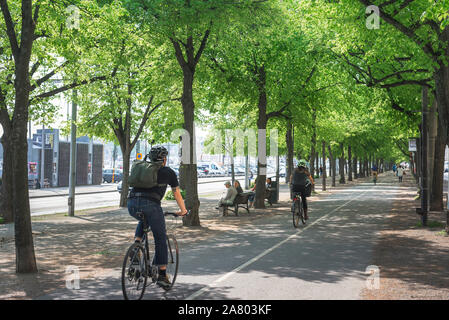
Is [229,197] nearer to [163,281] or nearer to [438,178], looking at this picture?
[438,178]

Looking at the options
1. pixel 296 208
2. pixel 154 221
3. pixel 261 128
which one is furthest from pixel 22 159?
pixel 261 128

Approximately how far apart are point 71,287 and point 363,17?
10429 mm

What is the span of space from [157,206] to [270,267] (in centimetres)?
288

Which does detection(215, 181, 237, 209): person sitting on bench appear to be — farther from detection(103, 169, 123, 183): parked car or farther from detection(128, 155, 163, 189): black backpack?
detection(103, 169, 123, 183): parked car

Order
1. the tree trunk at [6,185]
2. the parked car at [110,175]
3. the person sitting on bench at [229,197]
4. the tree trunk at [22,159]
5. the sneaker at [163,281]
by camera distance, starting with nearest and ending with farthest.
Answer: the sneaker at [163,281] → the tree trunk at [22,159] → the tree trunk at [6,185] → the person sitting on bench at [229,197] → the parked car at [110,175]

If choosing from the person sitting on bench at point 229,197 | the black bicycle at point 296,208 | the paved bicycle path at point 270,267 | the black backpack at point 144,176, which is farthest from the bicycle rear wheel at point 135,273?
the person sitting on bench at point 229,197

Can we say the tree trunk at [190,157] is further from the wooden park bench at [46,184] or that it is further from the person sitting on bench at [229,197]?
the wooden park bench at [46,184]

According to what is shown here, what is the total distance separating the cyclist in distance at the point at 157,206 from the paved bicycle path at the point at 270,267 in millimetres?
473

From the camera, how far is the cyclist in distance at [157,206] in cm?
Answer: 633

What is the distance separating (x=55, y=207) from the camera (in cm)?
2650

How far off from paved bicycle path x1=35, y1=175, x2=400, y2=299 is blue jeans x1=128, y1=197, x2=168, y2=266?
531 mm

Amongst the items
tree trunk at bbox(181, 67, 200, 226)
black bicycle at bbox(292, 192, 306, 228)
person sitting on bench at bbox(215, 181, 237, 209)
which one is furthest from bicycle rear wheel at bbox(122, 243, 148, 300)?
person sitting on bench at bbox(215, 181, 237, 209)

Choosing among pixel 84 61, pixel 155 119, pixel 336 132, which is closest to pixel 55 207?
pixel 155 119

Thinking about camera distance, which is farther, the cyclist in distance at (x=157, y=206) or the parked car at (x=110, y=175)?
the parked car at (x=110, y=175)
